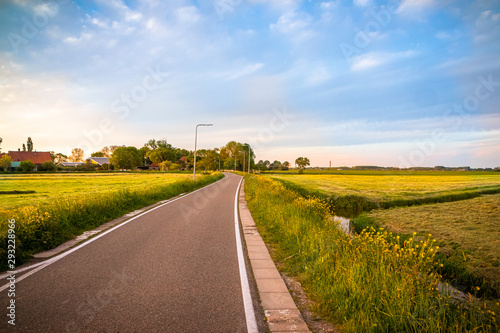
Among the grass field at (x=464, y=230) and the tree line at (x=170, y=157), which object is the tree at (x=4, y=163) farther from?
the grass field at (x=464, y=230)

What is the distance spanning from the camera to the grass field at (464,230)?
8.10m

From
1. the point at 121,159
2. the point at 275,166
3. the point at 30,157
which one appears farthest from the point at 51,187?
the point at 275,166

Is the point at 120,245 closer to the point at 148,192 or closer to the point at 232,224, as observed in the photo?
the point at 232,224

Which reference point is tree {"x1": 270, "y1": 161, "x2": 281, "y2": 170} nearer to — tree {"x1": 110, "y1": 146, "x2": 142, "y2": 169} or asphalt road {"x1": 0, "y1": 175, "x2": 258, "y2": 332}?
tree {"x1": 110, "y1": 146, "x2": 142, "y2": 169}

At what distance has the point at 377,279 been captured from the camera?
4078mm

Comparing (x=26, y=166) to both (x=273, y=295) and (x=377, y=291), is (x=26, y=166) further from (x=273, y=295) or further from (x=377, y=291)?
(x=377, y=291)

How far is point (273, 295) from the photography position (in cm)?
440

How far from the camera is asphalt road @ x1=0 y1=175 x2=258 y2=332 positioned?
3416 millimetres

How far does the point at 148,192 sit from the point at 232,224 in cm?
879

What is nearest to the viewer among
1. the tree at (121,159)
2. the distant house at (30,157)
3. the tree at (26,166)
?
the tree at (26,166)

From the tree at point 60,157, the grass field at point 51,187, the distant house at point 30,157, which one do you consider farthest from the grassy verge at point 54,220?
the tree at point 60,157

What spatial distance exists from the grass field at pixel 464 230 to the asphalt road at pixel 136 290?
4378 mm

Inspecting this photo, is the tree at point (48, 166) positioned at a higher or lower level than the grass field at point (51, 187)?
higher

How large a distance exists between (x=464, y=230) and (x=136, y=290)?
1327 cm
